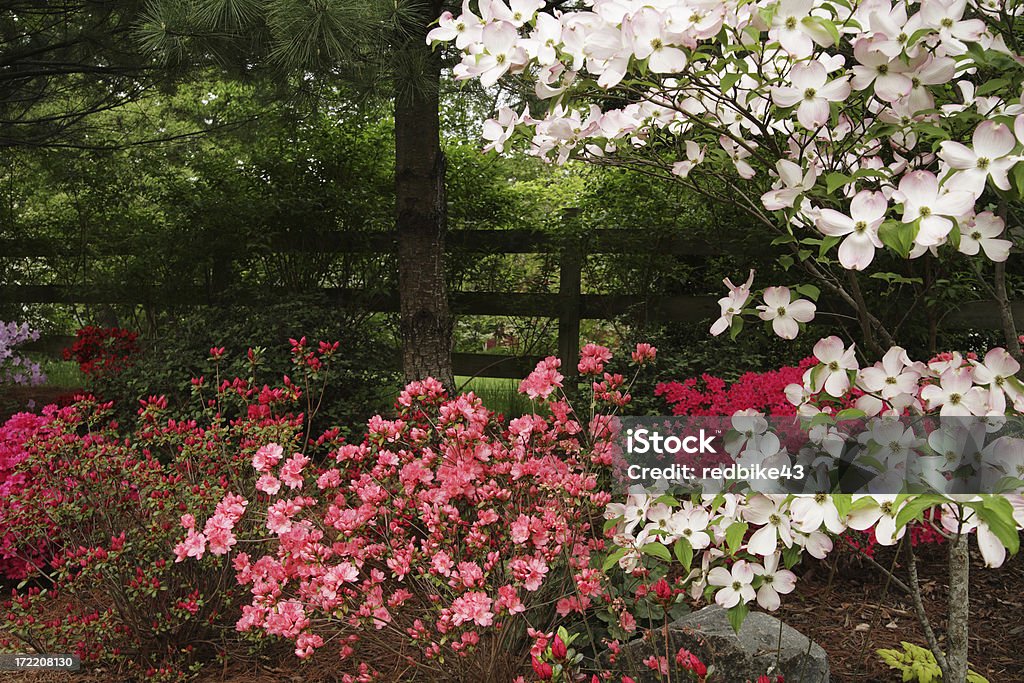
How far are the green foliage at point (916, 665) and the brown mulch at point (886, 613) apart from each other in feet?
0.26

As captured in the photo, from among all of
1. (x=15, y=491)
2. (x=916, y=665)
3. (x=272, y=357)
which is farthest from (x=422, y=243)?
(x=916, y=665)

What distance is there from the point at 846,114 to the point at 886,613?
1.76 m

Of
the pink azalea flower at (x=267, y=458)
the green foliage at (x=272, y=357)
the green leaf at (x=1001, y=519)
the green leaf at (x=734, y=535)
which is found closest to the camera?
the green leaf at (x=1001, y=519)

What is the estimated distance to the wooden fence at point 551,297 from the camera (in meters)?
4.84

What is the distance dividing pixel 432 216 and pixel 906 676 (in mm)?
2809

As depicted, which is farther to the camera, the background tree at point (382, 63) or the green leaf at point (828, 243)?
the background tree at point (382, 63)

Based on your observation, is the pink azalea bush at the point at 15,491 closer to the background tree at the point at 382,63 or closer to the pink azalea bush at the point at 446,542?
the pink azalea bush at the point at 446,542

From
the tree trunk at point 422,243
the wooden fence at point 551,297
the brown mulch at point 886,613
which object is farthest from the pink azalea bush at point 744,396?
the wooden fence at point 551,297

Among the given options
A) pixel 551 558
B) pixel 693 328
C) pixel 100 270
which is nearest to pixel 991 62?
pixel 551 558

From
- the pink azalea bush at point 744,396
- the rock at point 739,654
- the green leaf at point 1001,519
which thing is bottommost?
the rock at point 739,654

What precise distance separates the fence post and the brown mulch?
95.4 inches

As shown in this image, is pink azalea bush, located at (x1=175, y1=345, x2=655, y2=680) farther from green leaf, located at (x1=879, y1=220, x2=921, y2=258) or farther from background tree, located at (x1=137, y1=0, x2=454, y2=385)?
background tree, located at (x1=137, y1=0, x2=454, y2=385)

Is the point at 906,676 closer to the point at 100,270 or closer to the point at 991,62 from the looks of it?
the point at 991,62

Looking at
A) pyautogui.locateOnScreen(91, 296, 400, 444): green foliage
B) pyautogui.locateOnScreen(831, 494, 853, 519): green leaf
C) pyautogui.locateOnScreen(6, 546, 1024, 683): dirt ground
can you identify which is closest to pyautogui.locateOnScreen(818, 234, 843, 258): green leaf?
pyautogui.locateOnScreen(831, 494, 853, 519): green leaf
